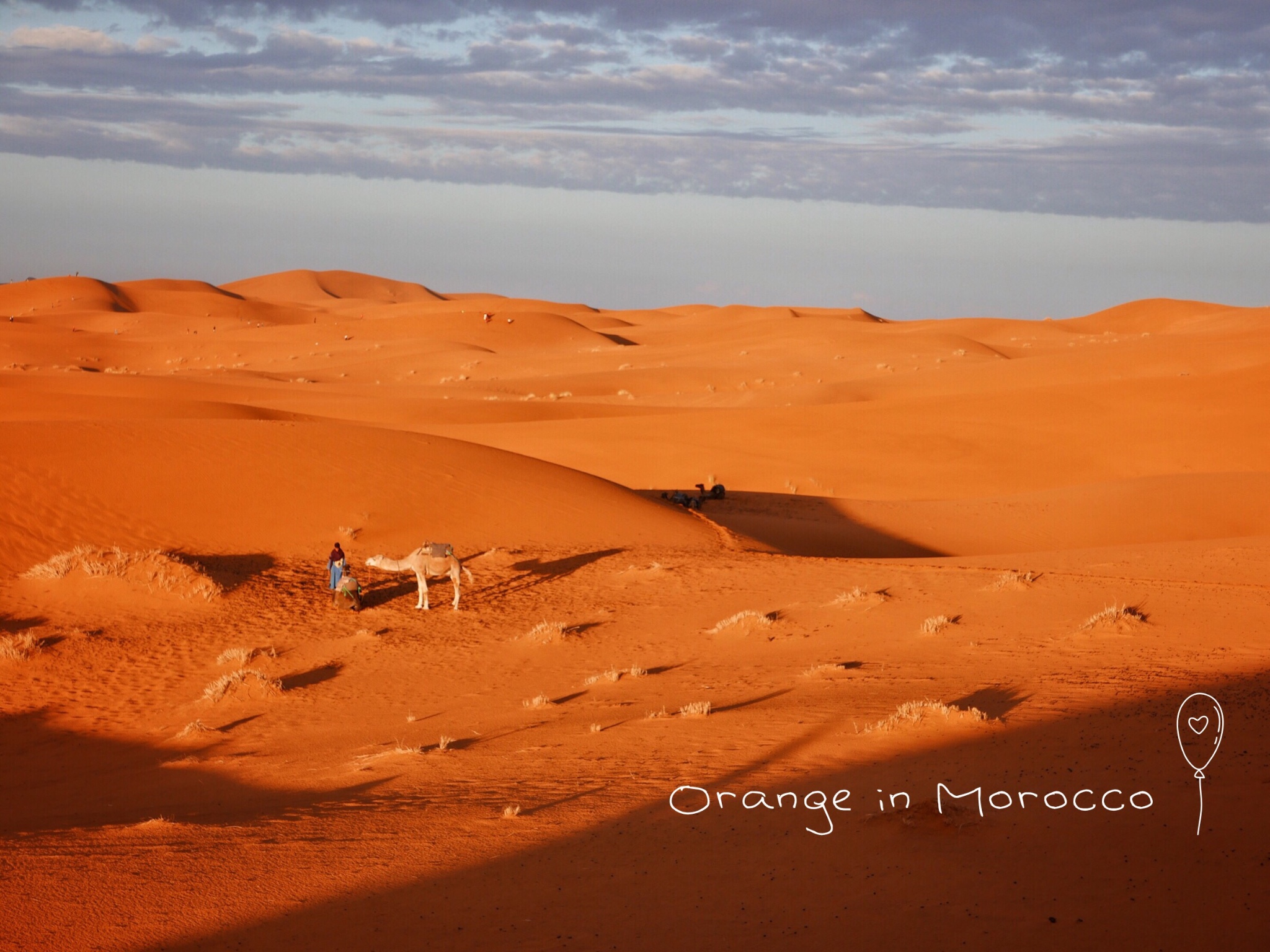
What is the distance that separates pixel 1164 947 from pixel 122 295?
12668 cm

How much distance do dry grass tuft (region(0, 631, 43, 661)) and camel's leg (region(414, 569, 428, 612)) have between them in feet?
15.5

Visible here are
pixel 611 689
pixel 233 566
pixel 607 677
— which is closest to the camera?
pixel 611 689

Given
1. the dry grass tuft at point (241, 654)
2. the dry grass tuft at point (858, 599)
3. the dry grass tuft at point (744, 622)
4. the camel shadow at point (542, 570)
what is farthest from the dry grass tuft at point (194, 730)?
the dry grass tuft at point (858, 599)

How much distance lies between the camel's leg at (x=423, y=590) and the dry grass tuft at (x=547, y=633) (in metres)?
1.87

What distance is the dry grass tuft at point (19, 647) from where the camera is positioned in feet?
43.0

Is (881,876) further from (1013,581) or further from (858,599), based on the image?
(1013,581)

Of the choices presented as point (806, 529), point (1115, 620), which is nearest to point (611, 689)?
point (1115, 620)

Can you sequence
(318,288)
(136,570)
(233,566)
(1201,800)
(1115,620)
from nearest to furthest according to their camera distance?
(1201,800) < (1115,620) < (136,570) < (233,566) < (318,288)

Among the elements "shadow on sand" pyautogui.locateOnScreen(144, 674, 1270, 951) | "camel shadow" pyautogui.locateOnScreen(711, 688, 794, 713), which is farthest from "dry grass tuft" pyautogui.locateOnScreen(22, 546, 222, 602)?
"shadow on sand" pyautogui.locateOnScreen(144, 674, 1270, 951)

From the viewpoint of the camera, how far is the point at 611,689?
11914mm

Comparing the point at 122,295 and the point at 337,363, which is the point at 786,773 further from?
the point at 122,295

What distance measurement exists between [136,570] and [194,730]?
4.71 metres

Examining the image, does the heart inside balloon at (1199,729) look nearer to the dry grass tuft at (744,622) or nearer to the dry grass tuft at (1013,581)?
the dry grass tuft at (1013,581)

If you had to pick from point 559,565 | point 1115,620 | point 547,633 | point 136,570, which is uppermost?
point 1115,620
